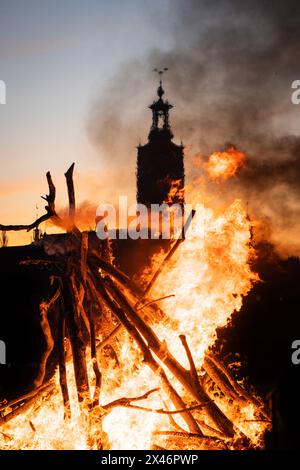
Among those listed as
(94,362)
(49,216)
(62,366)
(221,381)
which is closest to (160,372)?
(94,362)

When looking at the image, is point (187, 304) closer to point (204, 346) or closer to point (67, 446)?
point (204, 346)

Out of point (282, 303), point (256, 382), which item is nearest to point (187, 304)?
point (256, 382)

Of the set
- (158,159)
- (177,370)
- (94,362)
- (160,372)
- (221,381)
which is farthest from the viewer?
(158,159)

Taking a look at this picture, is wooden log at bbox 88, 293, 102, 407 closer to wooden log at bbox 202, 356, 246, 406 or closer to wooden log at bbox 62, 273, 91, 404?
wooden log at bbox 62, 273, 91, 404

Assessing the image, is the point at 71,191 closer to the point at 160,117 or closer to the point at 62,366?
the point at 62,366

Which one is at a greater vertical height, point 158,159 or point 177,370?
point 158,159

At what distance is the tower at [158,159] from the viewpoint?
39.0 meters

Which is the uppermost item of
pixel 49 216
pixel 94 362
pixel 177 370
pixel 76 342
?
pixel 49 216

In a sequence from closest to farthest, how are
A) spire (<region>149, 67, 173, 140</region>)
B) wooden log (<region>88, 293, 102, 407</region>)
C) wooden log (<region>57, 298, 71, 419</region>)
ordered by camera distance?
wooden log (<region>88, 293, 102, 407</region>)
wooden log (<region>57, 298, 71, 419</region>)
spire (<region>149, 67, 173, 140</region>)

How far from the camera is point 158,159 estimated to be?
1549 inches

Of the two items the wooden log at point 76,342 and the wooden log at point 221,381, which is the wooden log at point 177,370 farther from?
the wooden log at point 221,381

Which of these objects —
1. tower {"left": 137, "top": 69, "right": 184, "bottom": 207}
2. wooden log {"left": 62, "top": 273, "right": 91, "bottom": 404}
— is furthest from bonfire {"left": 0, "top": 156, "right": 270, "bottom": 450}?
tower {"left": 137, "top": 69, "right": 184, "bottom": 207}

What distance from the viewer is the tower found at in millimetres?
38969

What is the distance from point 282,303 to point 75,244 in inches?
621
